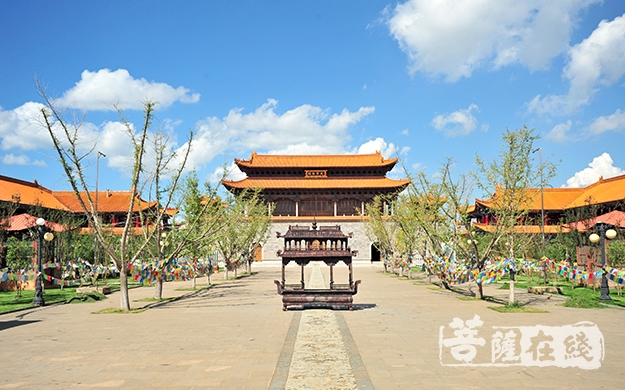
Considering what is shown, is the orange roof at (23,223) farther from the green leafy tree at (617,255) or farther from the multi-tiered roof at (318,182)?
the green leafy tree at (617,255)

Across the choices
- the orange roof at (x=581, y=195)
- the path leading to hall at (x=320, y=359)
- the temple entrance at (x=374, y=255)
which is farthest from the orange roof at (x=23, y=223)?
the temple entrance at (x=374, y=255)

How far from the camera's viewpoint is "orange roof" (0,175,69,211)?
3344 cm

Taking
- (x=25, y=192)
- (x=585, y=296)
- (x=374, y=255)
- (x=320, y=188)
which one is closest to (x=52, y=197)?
(x=25, y=192)

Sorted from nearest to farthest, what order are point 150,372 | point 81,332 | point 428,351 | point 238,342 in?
point 150,372 → point 428,351 → point 238,342 → point 81,332

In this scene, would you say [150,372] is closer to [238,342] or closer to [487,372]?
[238,342]

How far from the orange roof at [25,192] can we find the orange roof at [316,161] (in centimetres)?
1780

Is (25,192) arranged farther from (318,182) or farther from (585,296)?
(585,296)

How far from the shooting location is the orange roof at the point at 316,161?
166 ft

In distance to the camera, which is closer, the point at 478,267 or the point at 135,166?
the point at 135,166

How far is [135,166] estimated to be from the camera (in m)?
14.1

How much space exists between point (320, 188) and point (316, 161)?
443 cm

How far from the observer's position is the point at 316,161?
52219 mm

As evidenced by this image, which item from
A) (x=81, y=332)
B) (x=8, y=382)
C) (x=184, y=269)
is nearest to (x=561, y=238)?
(x=184, y=269)

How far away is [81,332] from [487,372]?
8.28 m
